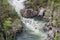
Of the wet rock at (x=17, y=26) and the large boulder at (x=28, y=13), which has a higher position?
the large boulder at (x=28, y=13)

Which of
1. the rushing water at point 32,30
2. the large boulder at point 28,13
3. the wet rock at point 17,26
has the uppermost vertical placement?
the large boulder at point 28,13

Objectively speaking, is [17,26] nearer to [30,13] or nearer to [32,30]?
[32,30]

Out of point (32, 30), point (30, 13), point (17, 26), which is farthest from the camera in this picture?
point (30, 13)

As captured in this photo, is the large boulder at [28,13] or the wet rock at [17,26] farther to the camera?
the large boulder at [28,13]

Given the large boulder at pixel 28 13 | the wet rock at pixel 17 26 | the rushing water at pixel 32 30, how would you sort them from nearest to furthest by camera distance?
1. the rushing water at pixel 32 30
2. the wet rock at pixel 17 26
3. the large boulder at pixel 28 13

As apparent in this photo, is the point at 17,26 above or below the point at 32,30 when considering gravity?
above

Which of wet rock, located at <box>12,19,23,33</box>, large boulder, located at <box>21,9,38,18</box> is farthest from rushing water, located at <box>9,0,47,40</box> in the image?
large boulder, located at <box>21,9,38,18</box>

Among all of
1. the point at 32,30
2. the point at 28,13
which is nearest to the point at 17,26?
the point at 32,30

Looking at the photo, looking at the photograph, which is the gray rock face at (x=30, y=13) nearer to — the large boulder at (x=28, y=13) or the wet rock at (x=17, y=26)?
the large boulder at (x=28, y=13)

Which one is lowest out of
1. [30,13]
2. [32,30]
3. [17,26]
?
[32,30]

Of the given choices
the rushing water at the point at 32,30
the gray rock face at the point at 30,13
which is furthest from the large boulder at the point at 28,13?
the rushing water at the point at 32,30

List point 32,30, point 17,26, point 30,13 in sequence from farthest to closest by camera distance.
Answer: point 30,13 → point 32,30 → point 17,26
